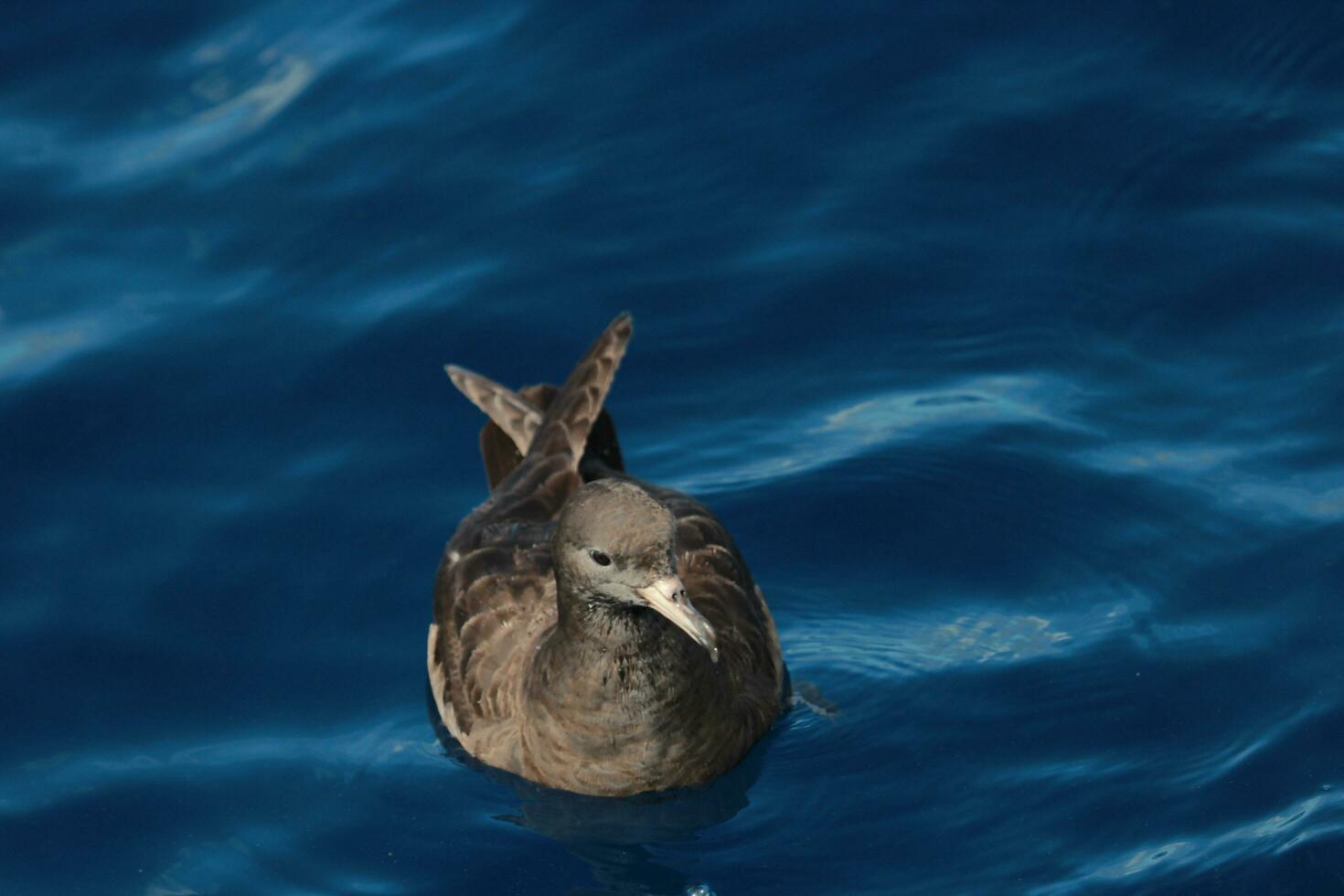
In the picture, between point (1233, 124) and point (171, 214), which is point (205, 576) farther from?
point (1233, 124)

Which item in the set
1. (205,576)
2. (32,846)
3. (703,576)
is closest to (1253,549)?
(703,576)

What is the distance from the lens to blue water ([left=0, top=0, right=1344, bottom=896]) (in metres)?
7.32

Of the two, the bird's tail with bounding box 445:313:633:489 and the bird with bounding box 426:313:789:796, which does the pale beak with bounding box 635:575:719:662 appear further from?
the bird's tail with bounding box 445:313:633:489

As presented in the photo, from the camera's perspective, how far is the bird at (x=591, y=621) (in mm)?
6812

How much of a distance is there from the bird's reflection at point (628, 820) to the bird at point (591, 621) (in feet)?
0.26

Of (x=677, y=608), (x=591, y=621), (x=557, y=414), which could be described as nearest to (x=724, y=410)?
(x=557, y=414)

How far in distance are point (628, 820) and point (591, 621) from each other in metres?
0.85

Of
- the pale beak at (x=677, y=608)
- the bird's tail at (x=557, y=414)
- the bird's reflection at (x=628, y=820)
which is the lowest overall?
the bird's reflection at (x=628, y=820)

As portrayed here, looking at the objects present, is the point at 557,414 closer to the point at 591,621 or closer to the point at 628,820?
the point at 591,621

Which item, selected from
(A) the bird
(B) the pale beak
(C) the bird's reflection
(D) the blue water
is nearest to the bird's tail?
(A) the bird

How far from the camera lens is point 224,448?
370 inches

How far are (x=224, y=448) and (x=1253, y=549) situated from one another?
4.78 m

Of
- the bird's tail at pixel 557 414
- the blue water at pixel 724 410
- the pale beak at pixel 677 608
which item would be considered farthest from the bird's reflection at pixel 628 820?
the bird's tail at pixel 557 414

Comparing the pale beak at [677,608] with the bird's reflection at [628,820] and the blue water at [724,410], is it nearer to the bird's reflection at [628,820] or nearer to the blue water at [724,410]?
the bird's reflection at [628,820]
